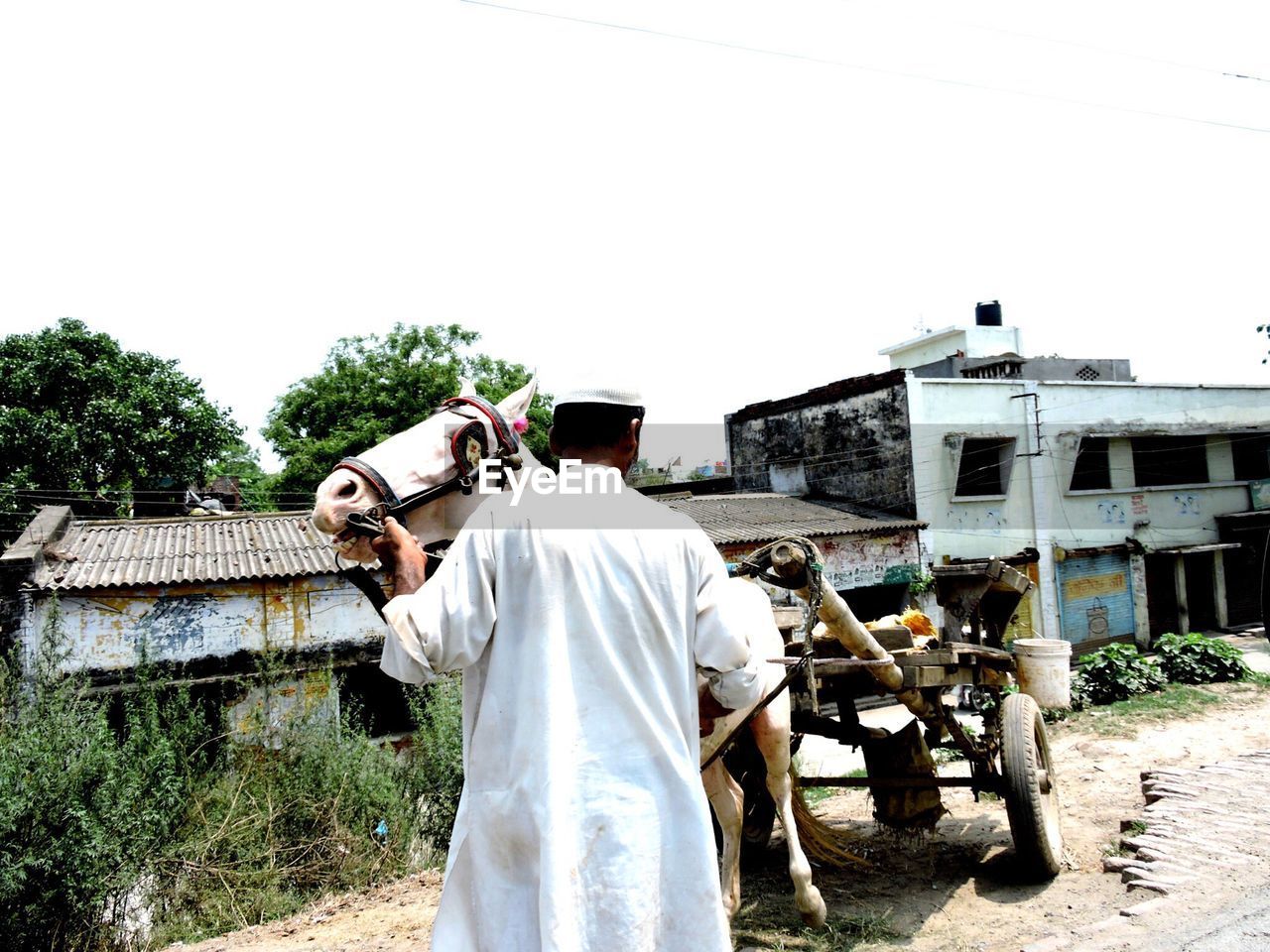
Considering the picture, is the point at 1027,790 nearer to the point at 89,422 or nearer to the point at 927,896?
the point at 927,896

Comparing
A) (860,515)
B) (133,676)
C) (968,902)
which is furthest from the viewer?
(860,515)

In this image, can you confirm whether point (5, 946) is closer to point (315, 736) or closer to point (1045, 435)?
point (315, 736)

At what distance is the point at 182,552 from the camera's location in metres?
10.5

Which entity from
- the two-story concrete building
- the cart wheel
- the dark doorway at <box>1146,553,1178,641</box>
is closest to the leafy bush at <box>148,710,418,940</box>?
the cart wheel

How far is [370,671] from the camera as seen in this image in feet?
34.8

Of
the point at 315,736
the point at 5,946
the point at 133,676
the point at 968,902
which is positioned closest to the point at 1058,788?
the point at 968,902

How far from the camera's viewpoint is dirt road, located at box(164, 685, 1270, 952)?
433 centimetres

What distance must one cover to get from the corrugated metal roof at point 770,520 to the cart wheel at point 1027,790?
846 centimetres

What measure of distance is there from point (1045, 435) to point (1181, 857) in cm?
1552

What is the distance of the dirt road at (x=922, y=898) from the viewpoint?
14.2ft

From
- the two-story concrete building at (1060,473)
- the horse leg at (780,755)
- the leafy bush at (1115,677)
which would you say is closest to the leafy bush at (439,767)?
the horse leg at (780,755)

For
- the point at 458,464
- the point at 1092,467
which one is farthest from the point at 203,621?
the point at 1092,467

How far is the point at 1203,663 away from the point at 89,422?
68.9 ft

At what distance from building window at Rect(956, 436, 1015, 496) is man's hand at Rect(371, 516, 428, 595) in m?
18.0
